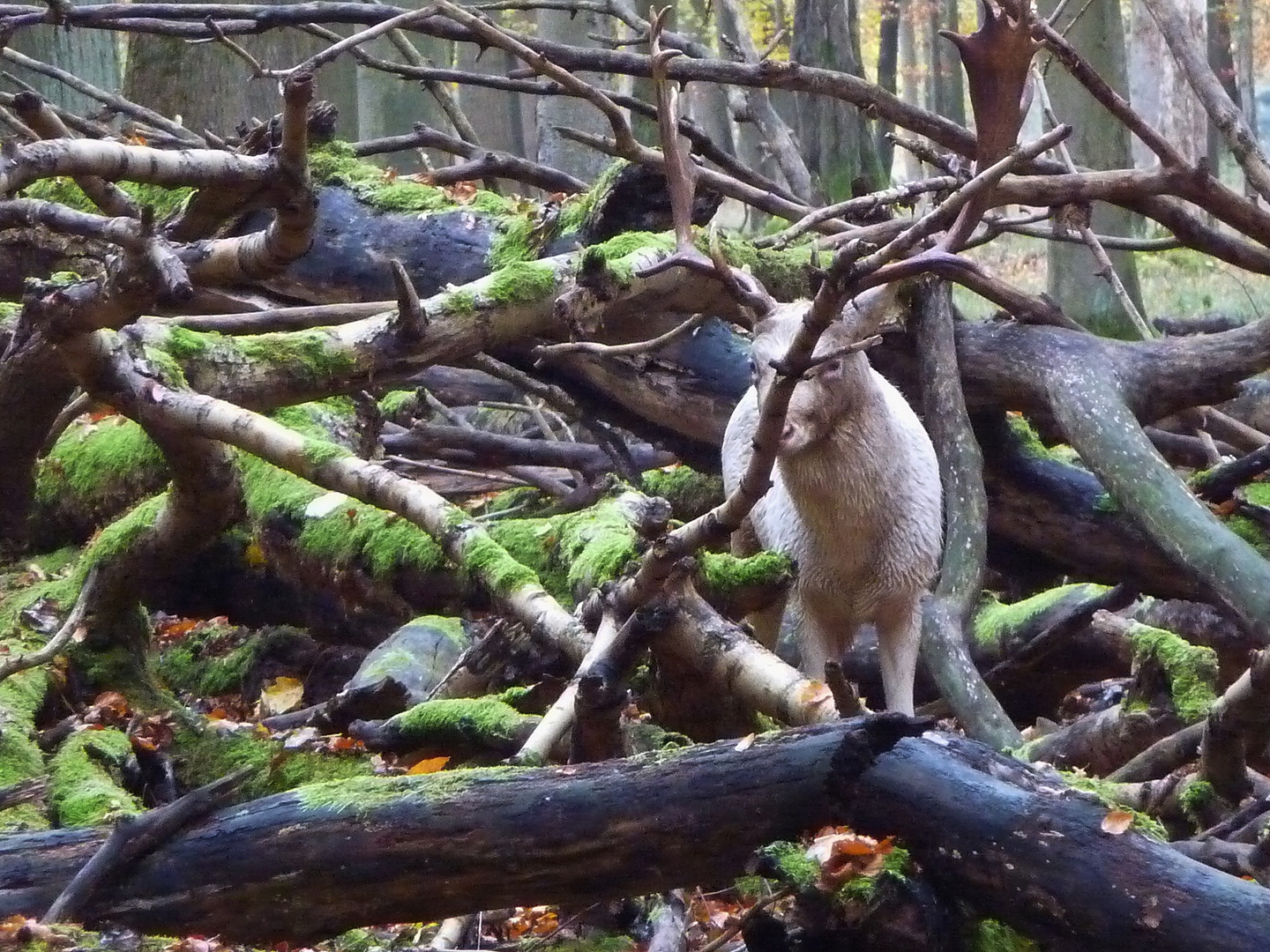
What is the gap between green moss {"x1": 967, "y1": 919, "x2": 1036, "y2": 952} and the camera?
3008mm

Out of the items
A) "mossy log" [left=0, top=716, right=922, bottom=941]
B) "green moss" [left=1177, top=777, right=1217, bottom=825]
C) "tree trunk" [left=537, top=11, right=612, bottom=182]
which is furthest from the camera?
"tree trunk" [left=537, top=11, right=612, bottom=182]

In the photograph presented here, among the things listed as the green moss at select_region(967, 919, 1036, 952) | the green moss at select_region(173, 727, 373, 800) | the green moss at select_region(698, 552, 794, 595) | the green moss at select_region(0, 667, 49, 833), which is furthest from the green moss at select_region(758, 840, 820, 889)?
the green moss at select_region(0, 667, 49, 833)

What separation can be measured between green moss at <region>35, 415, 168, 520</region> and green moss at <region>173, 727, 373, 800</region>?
2343mm

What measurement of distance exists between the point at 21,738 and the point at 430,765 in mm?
1508

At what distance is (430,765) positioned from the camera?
16.4ft

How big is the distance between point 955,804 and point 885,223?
4.44m

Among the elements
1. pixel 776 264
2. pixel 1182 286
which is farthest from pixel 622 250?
pixel 1182 286

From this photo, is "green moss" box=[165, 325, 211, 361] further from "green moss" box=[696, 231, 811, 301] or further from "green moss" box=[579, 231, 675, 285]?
"green moss" box=[696, 231, 811, 301]

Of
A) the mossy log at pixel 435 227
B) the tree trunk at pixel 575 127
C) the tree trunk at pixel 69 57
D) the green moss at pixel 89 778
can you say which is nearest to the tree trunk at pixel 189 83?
the tree trunk at pixel 69 57

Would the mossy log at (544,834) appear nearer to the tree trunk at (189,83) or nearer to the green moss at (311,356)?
the green moss at (311,356)

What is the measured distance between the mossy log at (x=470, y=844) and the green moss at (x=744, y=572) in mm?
1546

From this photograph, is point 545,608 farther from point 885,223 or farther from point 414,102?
point 414,102

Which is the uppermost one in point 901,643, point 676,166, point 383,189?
point 676,166

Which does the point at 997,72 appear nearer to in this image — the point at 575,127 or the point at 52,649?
the point at 52,649
